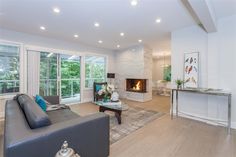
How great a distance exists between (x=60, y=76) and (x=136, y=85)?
3595 mm

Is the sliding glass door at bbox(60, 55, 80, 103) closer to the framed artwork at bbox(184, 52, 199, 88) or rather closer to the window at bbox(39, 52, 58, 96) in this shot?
the window at bbox(39, 52, 58, 96)

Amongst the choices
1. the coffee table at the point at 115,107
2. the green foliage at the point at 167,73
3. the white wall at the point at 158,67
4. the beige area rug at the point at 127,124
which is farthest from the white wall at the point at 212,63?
the white wall at the point at 158,67

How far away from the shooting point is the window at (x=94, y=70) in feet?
20.5

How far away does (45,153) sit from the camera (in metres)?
1.27

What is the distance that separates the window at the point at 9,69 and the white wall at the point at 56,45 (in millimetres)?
292

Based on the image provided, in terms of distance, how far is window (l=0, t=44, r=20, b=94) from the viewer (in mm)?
4086

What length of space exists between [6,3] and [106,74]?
477 centimetres

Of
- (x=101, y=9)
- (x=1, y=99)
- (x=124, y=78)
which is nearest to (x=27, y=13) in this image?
(x=101, y=9)

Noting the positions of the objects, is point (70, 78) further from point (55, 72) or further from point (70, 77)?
point (55, 72)

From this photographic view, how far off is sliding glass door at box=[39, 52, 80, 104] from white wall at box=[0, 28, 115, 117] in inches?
12.4

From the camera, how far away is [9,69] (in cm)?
419

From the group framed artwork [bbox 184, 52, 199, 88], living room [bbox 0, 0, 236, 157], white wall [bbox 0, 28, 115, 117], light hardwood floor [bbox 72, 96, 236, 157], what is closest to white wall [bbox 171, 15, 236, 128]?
living room [bbox 0, 0, 236, 157]

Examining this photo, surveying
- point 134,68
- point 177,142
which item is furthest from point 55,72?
point 177,142

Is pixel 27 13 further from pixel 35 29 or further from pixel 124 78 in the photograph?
pixel 124 78
